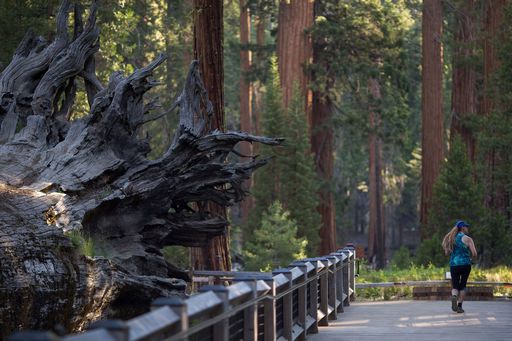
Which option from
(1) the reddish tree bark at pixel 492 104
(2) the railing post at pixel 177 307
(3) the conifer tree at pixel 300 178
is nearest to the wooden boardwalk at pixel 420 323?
(2) the railing post at pixel 177 307

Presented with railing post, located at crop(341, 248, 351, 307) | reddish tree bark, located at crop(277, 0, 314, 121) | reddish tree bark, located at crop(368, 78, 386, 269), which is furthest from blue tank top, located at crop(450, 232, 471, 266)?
reddish tree bark, located at crop(368, 78, 386, 269)

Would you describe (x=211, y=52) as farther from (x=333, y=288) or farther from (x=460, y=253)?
(x=460, y=253)

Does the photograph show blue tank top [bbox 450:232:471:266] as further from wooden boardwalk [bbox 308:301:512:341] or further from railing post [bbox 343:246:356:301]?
railing post [bbox 343:246:356:301]

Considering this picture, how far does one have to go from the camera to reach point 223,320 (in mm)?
9242

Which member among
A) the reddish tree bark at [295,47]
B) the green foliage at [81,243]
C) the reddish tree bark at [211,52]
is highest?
the reddish tree bark at [295,47]

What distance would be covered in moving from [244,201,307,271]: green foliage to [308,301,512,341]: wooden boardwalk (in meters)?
16.4

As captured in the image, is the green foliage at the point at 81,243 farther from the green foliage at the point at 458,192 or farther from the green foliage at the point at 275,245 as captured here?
the green foliage at the point at 275,245

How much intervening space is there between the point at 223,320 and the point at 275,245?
1178 inches

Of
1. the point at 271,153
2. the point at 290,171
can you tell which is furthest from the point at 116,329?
the point at 271,153

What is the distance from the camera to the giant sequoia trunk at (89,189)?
1446 centimetres

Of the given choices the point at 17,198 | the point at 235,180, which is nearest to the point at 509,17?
the point at 235,180

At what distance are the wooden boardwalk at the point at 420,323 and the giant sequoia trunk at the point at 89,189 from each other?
291 cm

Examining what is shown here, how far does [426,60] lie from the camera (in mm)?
44750

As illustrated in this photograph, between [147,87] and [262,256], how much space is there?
2091cm
